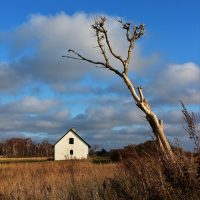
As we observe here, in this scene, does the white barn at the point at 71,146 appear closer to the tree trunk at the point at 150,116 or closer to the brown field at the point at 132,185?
the brown field at the point at 132,185

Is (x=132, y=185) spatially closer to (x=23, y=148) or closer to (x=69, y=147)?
(x=69, y=147)

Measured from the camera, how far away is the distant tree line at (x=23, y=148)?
457 feet

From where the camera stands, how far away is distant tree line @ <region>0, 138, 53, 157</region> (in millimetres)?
139188

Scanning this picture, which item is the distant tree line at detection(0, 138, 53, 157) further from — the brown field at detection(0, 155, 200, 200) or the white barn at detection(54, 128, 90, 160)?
the brown field at detection(0, 155, 200, 200)

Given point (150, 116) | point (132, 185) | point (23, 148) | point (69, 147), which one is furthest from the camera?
point (23, 148)

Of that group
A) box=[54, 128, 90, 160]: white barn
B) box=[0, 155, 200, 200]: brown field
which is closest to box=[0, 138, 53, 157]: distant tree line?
box=[54, 128, 90, 160]: white barn

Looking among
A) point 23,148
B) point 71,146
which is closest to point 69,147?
point 71,146

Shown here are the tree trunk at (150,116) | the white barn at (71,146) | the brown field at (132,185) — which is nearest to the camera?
the brown field at (132,185)

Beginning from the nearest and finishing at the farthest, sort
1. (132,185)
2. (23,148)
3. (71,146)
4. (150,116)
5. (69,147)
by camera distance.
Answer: (132,185)
(150,116)
(69,147)
(71,146)
(23,148)

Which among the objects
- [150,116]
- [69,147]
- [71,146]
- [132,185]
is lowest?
[132,185]

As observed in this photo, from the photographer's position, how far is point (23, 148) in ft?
473

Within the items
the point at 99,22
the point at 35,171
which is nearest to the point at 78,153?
the point at 35,171

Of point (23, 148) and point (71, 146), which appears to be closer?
point (71, 146)

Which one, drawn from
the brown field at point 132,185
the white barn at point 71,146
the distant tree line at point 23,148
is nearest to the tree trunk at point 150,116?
the brown field at point 132,185
